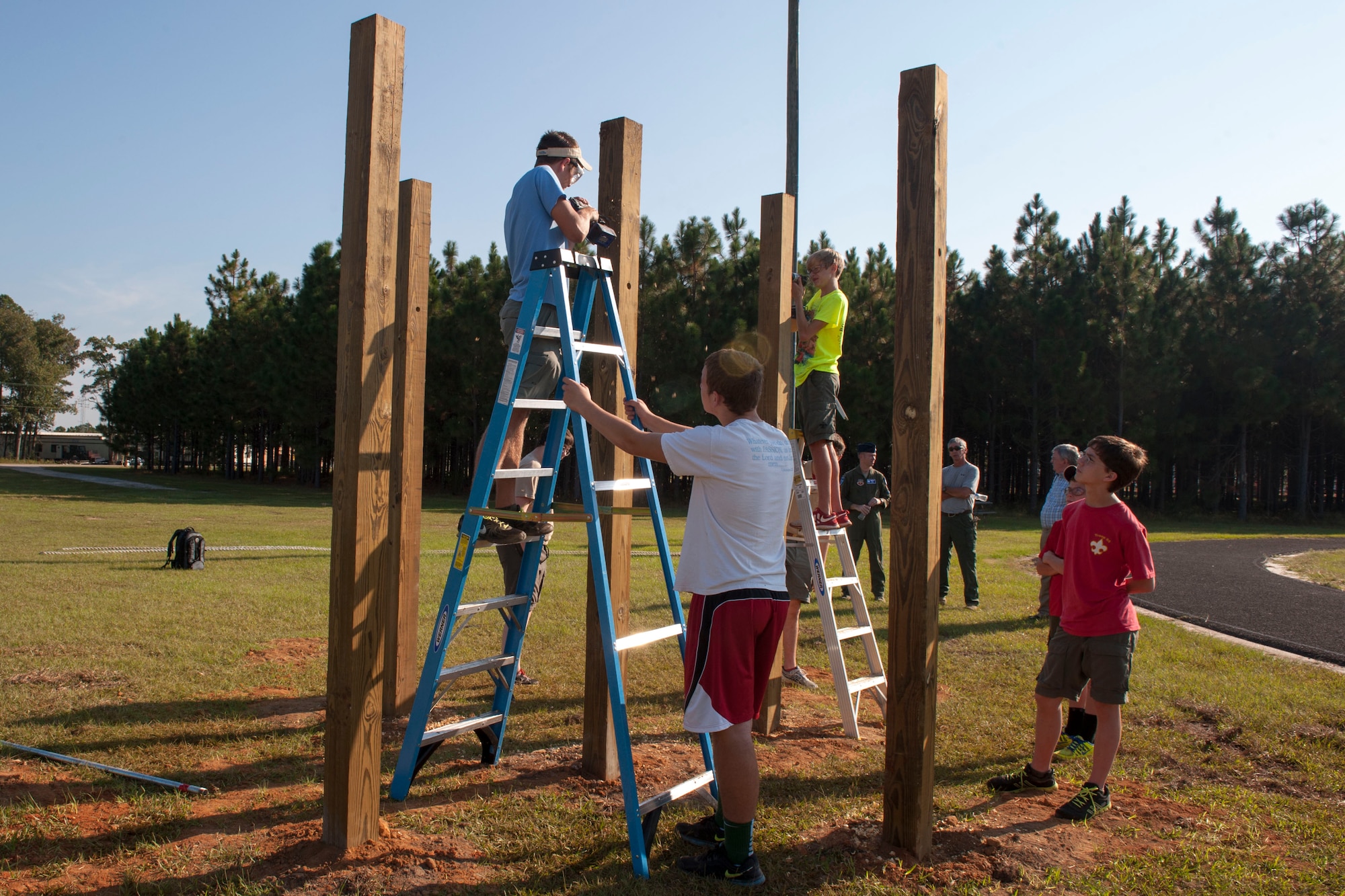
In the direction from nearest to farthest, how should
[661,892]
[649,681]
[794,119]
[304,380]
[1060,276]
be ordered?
[661,892] → [649,681] → [794,119] → [1060,276] → [304,380]

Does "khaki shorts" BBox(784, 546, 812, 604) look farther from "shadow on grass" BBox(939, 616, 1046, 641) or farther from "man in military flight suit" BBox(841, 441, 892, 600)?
"man in military flight suit" BBox(841, 441, 892, 600)

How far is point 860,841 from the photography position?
338 cm

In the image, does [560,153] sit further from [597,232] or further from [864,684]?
[864,684]

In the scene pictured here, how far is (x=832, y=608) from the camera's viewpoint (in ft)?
16.9

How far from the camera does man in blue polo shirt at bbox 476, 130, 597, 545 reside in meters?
3.78

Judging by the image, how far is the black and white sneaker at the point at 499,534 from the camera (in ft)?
12.6

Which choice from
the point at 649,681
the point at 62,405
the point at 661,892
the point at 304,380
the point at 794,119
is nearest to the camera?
the point at 661,892

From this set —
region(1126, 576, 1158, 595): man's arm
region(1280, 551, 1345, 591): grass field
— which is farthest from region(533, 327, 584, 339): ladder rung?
region(1280, 551, 1345, 591): grass field

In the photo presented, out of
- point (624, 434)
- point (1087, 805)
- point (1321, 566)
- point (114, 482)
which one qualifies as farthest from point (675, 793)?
point (114, 482)

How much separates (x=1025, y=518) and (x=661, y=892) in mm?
29933

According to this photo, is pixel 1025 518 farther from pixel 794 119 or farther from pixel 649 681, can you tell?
pixel 649 681

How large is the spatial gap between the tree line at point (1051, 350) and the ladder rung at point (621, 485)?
24.8 meters

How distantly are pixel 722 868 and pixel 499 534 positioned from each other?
172 centimetres

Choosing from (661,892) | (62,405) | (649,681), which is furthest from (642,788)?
(62,405)
